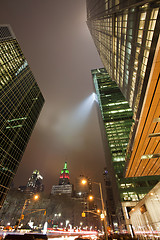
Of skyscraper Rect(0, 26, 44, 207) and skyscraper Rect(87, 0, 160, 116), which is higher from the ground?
skyscraper Rect(0, 26, 44, 207)

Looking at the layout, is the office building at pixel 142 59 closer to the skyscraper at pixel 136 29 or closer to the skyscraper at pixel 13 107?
the skyscraper at pixel 136 29

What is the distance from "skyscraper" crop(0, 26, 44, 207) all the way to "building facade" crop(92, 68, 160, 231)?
53.8 meters

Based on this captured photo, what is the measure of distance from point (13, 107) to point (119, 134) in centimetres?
6686

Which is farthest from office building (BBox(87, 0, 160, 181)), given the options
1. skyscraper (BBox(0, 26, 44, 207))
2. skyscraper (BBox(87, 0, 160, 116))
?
skyscraper (BBox(0, 26, 44, 207))

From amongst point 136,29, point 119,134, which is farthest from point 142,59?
point 119,134

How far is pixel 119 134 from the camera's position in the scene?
75062 millimetres

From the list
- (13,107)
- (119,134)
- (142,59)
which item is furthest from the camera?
(119,134)

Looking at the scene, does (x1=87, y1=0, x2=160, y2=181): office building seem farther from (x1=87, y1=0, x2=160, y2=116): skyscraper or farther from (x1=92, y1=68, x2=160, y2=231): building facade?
(x1=92, y1=68, x2=160, y2=231): building facade

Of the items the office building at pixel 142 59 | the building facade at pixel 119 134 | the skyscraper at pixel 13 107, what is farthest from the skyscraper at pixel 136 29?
the skyscraper at pixel 13 107

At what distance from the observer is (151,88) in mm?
12844

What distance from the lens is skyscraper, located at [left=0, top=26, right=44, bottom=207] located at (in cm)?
6394

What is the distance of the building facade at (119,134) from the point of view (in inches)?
2190

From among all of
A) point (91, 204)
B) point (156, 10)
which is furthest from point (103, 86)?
point (91, 204)

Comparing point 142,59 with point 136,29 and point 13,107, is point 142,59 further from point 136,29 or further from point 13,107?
point 13,107
